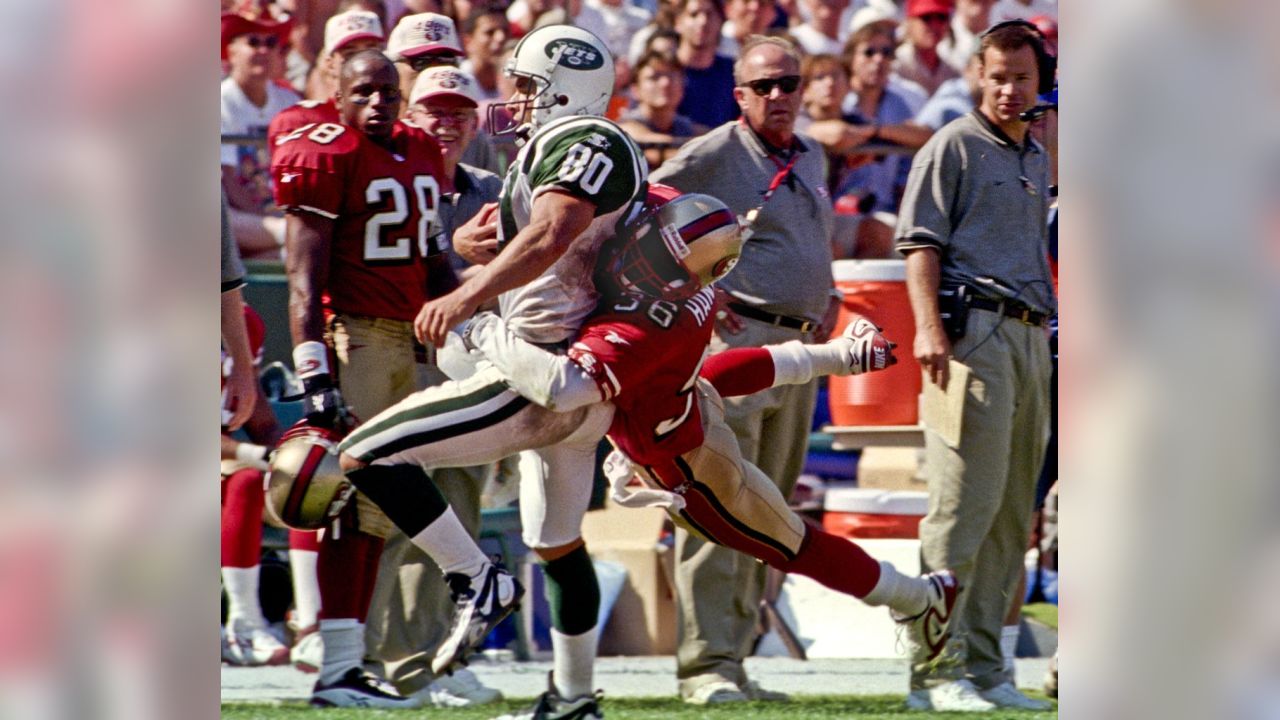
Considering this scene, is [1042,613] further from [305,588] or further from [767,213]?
[305,588]

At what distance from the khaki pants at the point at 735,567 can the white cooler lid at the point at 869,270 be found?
42cm

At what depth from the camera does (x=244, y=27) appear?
6.30 meters

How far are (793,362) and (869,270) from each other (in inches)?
34.2

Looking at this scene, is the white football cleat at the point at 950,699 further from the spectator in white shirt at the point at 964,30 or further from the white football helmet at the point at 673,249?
the spectator in white shirt at the point at 964,30

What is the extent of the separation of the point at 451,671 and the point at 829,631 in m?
1.69

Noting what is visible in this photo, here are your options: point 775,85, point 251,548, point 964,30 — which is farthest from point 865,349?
point 964,30

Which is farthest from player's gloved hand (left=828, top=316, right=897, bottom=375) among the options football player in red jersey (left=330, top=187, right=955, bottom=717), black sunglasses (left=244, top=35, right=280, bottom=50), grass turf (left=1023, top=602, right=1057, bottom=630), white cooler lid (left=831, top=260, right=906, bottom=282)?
black sunglasses (left=244, top=35, right=280, bottom=50)

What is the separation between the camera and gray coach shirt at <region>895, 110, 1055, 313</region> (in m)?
5.54

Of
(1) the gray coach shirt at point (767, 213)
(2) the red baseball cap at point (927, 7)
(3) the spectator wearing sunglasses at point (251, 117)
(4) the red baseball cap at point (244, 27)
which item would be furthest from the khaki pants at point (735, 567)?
(2) the red baseball cap at point (927, 7)

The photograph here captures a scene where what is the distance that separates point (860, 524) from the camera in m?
6.09

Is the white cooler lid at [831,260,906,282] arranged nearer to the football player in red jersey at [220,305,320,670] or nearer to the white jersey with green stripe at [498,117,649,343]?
the white jersey with green stripe at [498,117,649,343]

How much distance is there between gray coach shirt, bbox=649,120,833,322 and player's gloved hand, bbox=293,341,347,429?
110 centimetres
